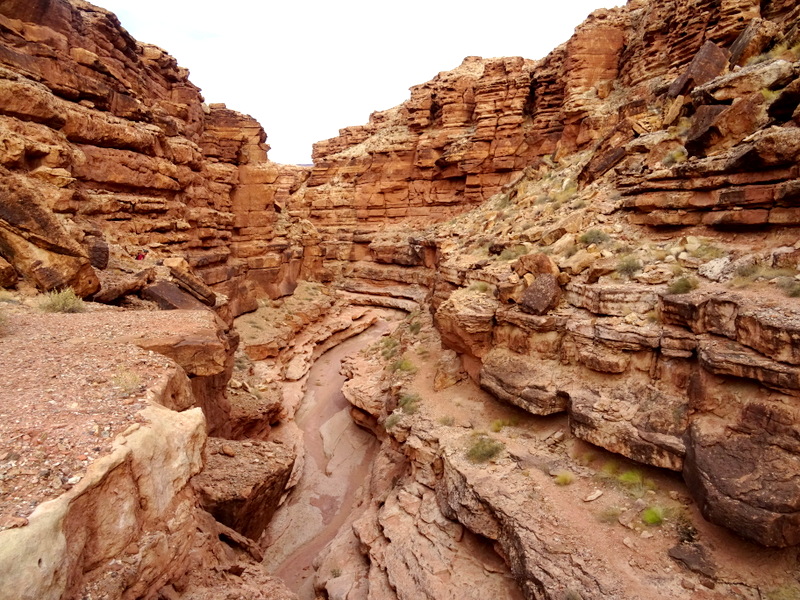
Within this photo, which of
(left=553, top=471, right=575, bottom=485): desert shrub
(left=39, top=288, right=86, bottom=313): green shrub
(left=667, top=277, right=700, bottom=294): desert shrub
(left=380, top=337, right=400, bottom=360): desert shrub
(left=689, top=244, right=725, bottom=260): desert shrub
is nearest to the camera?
(left=553, top=471, right=575, bottom=485): desert shrub

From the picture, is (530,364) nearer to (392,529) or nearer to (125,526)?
(392,529)

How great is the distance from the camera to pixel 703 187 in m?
10.6

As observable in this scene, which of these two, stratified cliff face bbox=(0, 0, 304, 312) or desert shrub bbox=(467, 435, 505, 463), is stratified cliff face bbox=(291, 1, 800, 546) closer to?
desert shrub bbox=(467, 435, 505, 463)

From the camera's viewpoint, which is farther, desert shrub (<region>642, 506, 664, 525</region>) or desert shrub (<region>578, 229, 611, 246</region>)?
desert shrub (<region>578, 229, 611, 246</region>)

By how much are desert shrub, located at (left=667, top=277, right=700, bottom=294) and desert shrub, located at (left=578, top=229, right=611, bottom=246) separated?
3.24m

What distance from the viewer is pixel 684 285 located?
30.5 ft

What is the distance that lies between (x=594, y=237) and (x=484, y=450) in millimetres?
6604

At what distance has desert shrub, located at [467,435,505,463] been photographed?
10141 millimetres

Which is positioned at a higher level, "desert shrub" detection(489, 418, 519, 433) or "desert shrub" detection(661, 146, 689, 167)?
"desert shrub" detection(661, 146, 689, 167)

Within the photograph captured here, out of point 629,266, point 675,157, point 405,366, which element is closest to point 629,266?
point 629,266

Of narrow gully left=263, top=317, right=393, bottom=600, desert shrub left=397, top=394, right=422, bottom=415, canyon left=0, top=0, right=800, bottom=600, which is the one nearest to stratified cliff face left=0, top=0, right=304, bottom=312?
canyon left=0, top=0, right=800, bottom=600

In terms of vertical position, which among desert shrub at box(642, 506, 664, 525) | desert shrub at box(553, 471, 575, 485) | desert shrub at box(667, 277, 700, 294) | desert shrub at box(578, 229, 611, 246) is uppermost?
desert shrub at box(578, 229, 611, 246)

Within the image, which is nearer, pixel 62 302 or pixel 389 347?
pixel 62 302

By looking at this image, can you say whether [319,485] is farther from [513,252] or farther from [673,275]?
[673,275]
